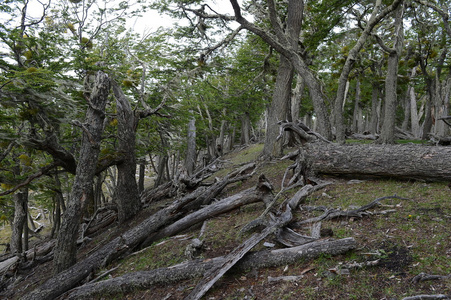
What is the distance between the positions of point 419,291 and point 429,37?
47.6 ft

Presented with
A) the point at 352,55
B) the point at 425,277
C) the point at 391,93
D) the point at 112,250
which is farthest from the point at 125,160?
the point at 391,93

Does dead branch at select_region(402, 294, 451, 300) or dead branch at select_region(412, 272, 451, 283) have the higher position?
dead branch at select_region(412, 272, 451, 283)

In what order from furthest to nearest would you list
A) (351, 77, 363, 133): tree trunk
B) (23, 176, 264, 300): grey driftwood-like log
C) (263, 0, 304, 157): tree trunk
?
(351, 77, 363, 133): tree trunk, (263, 0, 304, 157): tree trunk, (23, 176, 264, 300): grey driftwood-like log

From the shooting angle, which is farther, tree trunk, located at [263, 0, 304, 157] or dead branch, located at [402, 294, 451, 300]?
tree trunk, located at [263, 0, 304, 157]

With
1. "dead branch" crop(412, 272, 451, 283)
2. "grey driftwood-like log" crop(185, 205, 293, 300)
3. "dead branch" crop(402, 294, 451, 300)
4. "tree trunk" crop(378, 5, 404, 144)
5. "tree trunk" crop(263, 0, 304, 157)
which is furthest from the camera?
"tree trunk" crop(263, 0, 304, 157)

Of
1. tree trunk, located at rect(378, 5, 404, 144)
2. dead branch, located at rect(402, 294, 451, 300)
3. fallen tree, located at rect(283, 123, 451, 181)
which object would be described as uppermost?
tree trunk, located at rect(378, 5, 404, 144)

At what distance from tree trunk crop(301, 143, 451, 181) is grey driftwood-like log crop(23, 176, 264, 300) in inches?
115

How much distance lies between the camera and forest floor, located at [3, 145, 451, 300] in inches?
115

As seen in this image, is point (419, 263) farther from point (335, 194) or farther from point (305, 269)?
point (335, 194)

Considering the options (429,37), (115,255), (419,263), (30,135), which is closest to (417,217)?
(419,263)

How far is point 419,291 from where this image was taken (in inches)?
104

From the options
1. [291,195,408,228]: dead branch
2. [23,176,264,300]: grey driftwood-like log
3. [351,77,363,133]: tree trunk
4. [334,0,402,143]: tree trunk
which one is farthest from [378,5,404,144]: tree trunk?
[351,77,363,133]: tree trunk

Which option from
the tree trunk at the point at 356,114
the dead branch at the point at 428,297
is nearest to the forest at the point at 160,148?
the dead branch at the point at 428,297

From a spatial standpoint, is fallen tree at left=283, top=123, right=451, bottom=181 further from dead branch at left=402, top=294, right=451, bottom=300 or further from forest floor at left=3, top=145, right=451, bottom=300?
dead branch at left=402, top=294, right=451, bottom=300
